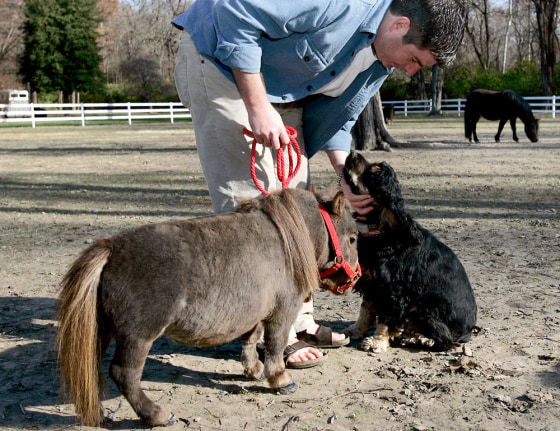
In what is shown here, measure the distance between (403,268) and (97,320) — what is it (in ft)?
7.66

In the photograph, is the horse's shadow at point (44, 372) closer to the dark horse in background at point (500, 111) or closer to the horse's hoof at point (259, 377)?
the horse's hoof at point (259, 377)

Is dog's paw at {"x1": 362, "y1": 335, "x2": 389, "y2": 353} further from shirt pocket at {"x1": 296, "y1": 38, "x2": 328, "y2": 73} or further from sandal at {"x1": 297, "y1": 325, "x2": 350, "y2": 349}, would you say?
shirt pocket at {"x1": 296, "y1": 38, "x2": 328, "y2": 73}

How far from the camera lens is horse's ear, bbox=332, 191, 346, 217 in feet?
11.5

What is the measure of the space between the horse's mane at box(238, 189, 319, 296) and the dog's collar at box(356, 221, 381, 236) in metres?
1.15

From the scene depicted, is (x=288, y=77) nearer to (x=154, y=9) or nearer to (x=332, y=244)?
(x=332, y=244)

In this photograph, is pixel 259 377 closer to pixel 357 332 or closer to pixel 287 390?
pixel 287 390

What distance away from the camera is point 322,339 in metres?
4.18

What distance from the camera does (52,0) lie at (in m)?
56.9

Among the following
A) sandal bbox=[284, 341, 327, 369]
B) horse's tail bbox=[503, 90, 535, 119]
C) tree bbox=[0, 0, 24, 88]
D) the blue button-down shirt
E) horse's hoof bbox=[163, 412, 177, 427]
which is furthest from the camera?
tree bbox=[0, 0, 24, 88]

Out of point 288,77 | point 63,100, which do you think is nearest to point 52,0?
point 63,100

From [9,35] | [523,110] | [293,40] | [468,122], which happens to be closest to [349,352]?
[293,40]

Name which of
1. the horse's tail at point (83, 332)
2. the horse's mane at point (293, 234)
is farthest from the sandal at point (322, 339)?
the horse's tail at point (83, 332)

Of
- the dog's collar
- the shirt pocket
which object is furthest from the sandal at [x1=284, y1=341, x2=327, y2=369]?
the shirt pocket

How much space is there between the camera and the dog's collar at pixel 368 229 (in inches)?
173
